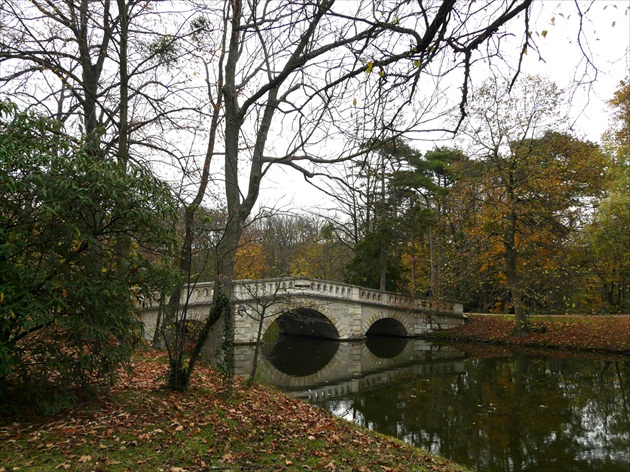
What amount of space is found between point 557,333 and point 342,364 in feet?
28.7

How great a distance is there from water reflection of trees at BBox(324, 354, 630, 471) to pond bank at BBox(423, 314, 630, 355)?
2801mm

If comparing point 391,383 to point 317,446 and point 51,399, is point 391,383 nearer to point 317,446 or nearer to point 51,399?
point 317,446

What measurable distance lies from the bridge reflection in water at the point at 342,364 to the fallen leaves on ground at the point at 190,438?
10.2ft

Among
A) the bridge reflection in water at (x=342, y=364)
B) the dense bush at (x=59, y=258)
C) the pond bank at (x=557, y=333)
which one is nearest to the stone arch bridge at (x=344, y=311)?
the bridge reflection in water at (x=342, y=364)

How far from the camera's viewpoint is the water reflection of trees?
6.84 m

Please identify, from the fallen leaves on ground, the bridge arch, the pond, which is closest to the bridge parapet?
the bridge arch

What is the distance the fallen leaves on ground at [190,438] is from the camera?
3.70m

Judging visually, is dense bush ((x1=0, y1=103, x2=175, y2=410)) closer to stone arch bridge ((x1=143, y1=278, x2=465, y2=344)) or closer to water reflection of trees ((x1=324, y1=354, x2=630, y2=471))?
water reflection of trees ((x1=324, y1=354, x2=630, y2=471))

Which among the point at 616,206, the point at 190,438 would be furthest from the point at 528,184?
the point at 190,438

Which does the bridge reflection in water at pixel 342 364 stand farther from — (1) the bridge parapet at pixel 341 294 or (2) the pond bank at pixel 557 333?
(2) the pond bank at pixel 557 333

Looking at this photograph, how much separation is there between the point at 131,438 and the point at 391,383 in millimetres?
8967

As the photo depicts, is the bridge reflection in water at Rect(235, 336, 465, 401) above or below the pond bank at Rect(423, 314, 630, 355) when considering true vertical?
below

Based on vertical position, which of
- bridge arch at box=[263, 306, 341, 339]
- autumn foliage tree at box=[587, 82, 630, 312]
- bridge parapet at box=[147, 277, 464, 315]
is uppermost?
autumn foliage tree at box=[587, 82, 630, 312]

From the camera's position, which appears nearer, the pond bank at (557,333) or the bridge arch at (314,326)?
the pond bank at (557,333)
